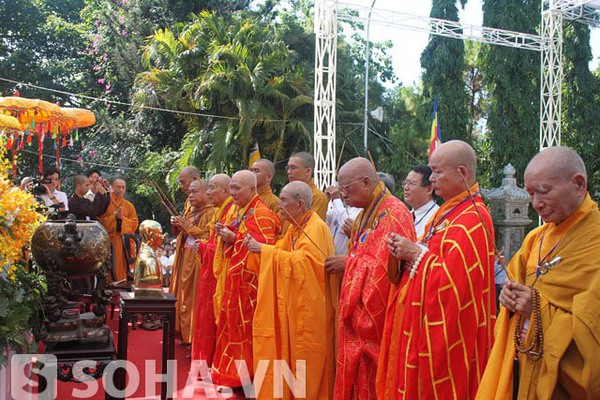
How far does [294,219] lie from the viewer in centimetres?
445

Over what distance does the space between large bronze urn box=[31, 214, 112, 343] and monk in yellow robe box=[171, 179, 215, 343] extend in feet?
9.19

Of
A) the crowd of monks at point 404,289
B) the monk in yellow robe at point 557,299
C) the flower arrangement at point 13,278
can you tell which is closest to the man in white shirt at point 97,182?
the crowd of monks at point 404,289

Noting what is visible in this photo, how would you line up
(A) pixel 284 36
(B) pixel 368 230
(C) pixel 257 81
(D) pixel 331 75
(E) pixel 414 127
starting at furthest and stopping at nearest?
(E) pixel 414 127 → (A) pixel 284 36 → (C) pixel 257 81 → (D) pixel 331 75 → (B) pixel 368 230

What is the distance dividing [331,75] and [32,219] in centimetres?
936

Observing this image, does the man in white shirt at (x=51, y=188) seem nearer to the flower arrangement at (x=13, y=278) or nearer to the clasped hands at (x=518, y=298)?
the flower arrangement at (x=13, y=278)

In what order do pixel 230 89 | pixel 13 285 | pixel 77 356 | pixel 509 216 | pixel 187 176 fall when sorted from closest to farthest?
pixel 13 285
pixel 77 356
pixel 187 176
pixel 509 216
pixel 230 89

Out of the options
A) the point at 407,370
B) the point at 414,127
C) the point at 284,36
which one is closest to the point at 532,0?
the point at 414,127

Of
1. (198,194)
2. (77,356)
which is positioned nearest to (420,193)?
(77,356)

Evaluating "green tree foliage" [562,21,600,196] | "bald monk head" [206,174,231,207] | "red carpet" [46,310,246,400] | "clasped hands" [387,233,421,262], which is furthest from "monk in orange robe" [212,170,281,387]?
"green tree foliage" [562,21,600,196]

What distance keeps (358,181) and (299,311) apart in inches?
44.6

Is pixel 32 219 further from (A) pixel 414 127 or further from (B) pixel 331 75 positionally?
(A) pixel 414 127

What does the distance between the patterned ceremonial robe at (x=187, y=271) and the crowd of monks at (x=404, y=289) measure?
1.27 ft

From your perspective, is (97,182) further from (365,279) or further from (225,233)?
(365,279)

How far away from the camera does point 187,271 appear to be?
662 cm
